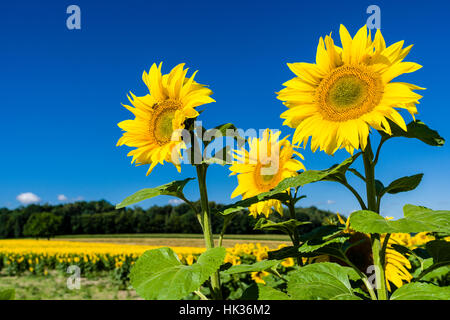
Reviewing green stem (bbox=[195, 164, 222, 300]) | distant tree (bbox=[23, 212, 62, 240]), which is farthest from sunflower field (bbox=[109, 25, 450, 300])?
distant tree (bbox=[23, 212, 62, 240])

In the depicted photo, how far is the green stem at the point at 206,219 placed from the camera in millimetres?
1705

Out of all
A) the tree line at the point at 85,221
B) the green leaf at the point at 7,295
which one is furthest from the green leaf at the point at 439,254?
the tree line at the point at 85,221

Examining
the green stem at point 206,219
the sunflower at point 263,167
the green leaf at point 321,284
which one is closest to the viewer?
the green leaf at point 321,284

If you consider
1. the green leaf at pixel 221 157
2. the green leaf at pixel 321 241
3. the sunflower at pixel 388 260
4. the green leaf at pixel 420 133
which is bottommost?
the sunflower at pixel 388 260

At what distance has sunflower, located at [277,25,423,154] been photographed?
1.74 m

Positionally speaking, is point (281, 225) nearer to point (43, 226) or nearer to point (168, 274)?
point (168, 274)

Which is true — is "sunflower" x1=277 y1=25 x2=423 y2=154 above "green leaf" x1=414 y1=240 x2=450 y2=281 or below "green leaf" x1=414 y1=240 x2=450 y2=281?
above

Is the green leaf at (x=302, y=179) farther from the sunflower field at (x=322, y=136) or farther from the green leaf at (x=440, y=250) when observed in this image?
the green leaf at (x=440, y=250)

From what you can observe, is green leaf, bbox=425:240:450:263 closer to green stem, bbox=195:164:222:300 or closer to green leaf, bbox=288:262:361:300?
green leaf, bbox=288:262:361:300

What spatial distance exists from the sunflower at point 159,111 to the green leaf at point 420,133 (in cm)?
98

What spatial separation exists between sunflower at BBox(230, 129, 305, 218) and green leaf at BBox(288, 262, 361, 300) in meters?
0.87

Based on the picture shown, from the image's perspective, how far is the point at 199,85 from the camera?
75.5 inches

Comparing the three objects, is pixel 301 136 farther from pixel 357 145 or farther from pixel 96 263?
pixel 96 263
